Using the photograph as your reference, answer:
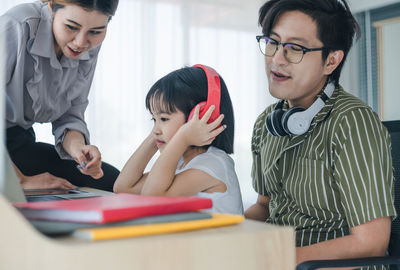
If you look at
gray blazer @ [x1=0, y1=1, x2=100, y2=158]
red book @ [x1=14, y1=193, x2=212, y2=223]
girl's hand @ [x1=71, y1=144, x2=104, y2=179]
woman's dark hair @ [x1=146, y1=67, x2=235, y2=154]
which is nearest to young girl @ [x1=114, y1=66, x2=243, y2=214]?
woman's dark hair @ [x1=146, y1=67, x2=235, y2=154]

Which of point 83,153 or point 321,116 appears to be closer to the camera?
point 321,116

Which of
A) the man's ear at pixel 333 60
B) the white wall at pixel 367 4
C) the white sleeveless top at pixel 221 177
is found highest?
the white wall at pixel 367 4

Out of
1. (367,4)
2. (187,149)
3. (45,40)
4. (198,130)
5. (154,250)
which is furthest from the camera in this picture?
(367,4)

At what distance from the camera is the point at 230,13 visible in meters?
3.89

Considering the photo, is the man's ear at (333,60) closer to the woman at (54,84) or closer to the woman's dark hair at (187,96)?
the woman's dark hair at (187,96)

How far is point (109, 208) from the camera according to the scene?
0.46 m

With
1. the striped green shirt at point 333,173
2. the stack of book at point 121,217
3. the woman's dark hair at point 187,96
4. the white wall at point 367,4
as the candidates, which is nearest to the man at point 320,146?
the striped green shirt at point 333,173

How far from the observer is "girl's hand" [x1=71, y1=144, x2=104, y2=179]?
1.17 metres

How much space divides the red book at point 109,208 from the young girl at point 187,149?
1.59 feet

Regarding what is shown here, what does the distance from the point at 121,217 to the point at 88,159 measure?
0.81 meters

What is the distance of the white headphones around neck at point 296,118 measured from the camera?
1.10 metres

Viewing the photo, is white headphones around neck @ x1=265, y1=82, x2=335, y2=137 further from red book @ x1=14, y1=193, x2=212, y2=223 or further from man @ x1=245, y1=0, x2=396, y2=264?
red book @ x1=14, y1=193, x2=212, y2=223

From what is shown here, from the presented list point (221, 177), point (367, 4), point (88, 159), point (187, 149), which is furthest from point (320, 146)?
point (367, 4)

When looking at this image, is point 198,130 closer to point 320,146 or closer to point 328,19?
point 320,146
